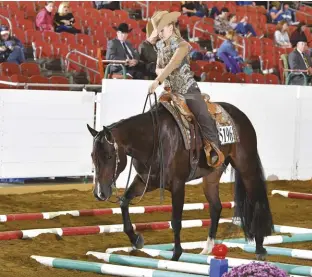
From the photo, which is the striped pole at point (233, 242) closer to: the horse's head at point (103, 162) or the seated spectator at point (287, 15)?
the horse's head at point (103, 162)

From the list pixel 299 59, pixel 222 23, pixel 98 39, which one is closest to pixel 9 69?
pixel 98 39

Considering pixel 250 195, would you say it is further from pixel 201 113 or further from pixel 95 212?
pixel 95 212

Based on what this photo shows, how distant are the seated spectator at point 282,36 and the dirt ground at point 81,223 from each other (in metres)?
8.26

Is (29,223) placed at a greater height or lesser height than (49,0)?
lesser

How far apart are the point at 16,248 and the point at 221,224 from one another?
320cm

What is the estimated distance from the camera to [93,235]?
10.1 meters

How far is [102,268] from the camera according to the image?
755cm

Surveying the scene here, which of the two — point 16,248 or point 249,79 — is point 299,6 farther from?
point 16,248

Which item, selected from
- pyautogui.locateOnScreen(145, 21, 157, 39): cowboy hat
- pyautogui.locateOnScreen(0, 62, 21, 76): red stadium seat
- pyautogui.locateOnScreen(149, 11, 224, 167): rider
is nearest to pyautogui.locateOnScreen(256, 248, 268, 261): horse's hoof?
pyautogui.locateOnScreen(149, 11, 224, 167): rider

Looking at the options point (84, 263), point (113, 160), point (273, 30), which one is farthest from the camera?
point (273, 30)

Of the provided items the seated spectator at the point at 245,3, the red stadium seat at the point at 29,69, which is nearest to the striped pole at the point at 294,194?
the red stadium seat at the point at 29,69

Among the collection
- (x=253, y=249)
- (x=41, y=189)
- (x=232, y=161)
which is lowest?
(x=41, y=189)

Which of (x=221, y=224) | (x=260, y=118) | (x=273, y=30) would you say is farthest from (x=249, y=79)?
(x=221, y=224)

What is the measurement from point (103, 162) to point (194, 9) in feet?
52.8
